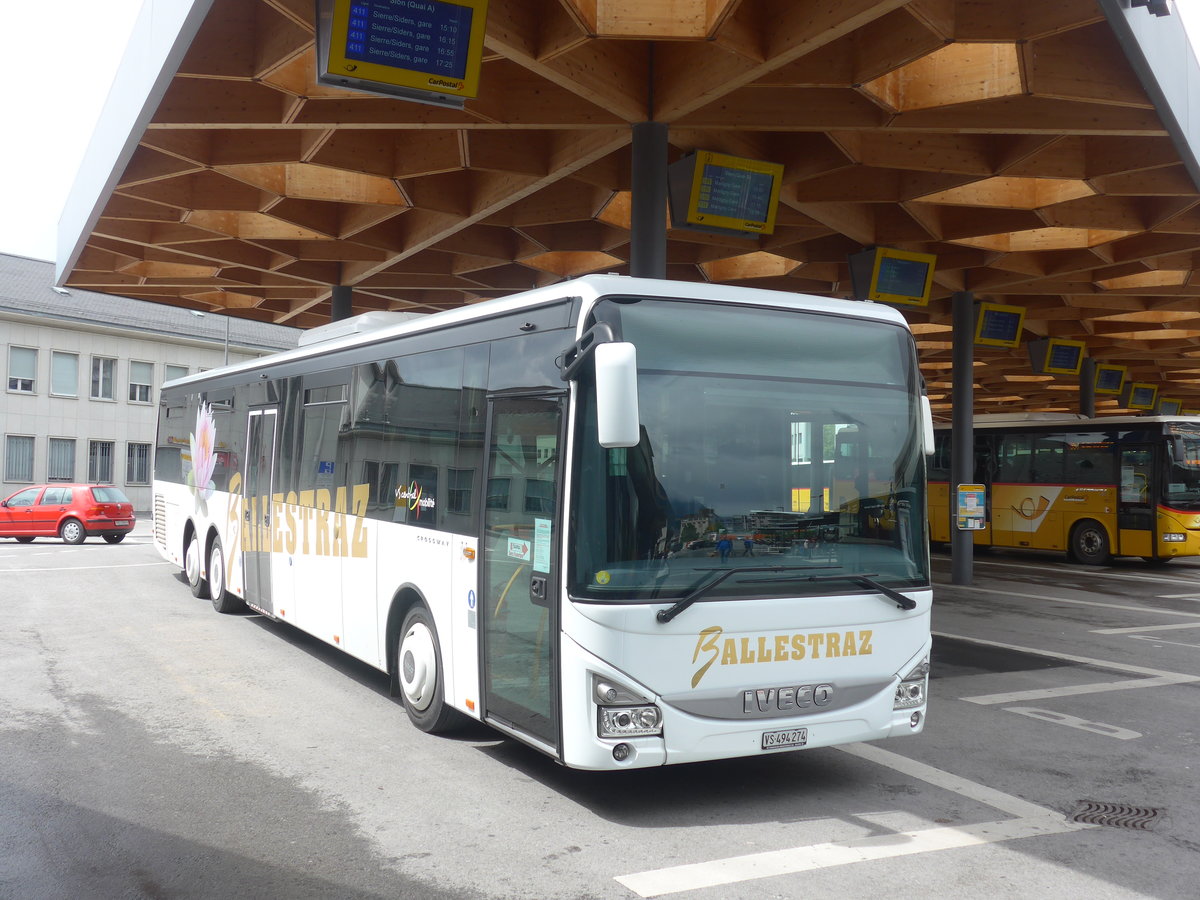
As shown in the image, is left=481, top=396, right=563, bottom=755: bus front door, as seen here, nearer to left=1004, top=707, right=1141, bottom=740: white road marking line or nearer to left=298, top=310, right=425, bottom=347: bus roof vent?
left=298, top=310, right=425, bottom=347: bus roof vent

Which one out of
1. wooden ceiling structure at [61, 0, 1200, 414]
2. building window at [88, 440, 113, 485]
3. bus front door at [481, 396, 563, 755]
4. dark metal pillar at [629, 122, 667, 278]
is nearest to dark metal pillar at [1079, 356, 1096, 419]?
wooden ceiling structure at [61, 0, 1200, 414]

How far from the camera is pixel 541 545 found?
606 centimetres

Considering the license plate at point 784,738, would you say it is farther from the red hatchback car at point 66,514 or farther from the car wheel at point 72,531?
the car wheel at point 72,531

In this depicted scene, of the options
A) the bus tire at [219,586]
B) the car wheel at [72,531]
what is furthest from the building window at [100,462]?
the bus tire at [219,586]

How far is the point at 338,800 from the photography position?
6039 millimetres

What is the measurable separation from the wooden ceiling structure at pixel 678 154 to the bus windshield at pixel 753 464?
3.21 meters

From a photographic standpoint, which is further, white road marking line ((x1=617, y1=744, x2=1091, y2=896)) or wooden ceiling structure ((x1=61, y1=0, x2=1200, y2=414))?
wooden ceiling structure ((x1=61, y1=0, x2=1200, y2=414))

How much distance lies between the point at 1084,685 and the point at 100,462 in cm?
4403

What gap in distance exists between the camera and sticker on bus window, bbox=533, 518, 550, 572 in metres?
5.99

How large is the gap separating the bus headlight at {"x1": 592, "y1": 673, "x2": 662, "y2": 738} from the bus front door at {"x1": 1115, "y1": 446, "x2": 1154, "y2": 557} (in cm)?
2134

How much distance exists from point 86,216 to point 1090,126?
43.1ft

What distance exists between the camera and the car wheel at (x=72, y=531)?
1059 inches

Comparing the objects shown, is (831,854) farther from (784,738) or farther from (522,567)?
(522,567)

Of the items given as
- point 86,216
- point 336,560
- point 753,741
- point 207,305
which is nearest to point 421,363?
point 336,560
